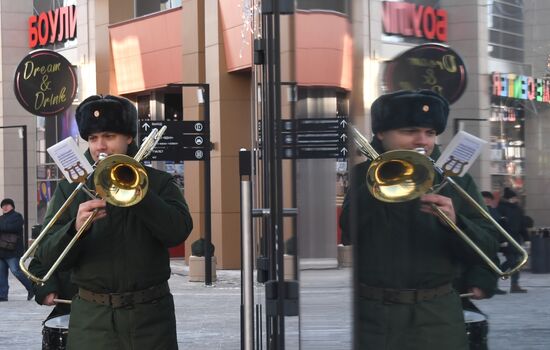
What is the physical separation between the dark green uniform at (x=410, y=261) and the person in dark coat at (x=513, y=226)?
0.08 feet

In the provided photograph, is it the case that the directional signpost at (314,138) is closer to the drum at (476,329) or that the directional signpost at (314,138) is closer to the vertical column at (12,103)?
the drum at (476,329)

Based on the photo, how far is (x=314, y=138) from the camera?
4.97 ft

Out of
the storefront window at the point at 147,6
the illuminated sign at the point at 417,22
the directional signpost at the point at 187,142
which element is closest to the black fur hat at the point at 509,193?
the illuminated sign at the point at 417,22

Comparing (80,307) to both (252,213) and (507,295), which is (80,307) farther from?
(507,295)

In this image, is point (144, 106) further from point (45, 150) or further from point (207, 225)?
point (207, 225)

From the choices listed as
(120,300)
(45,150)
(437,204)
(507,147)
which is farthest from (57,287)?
(45,150)

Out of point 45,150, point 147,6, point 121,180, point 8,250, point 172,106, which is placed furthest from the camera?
point 45,150

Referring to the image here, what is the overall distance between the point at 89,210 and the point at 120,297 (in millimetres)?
391

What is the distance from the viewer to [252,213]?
304cm

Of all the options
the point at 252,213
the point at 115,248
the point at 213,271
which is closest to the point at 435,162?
the point at 252,213

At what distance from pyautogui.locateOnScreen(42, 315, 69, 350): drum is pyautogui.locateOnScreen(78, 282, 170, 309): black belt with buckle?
401 mm

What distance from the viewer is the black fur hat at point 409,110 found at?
4.21 ft

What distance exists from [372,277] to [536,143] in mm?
288

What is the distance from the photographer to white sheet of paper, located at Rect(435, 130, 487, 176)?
1.28m
